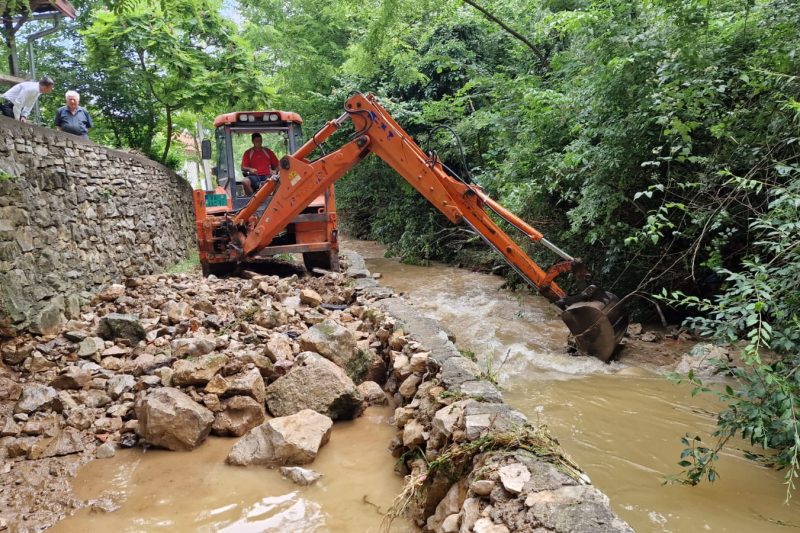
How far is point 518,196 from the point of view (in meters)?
6.57

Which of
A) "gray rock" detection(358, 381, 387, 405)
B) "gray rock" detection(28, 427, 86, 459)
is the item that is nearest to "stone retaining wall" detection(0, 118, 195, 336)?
"gray rock" detection(28, 427, 86, 459)

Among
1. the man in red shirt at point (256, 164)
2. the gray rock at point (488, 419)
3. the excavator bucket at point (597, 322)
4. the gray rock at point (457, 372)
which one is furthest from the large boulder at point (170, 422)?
the man in red shirt at point (256, 164)

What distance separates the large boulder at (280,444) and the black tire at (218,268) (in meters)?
4.48

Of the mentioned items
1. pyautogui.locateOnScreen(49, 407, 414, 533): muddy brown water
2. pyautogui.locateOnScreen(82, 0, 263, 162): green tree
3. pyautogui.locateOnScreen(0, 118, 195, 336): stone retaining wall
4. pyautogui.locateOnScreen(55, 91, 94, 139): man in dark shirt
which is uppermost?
pyautogui.locateOnScreen(82, 0, 263, 162): green tree

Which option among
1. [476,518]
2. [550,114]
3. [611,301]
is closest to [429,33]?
[550,114]

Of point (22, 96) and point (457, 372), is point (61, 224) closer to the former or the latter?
point (22, 96)

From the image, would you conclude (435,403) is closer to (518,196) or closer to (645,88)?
(645,88)

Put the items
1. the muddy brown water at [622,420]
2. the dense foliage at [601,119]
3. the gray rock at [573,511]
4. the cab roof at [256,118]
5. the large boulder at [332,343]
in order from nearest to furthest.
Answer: the gray rock at [573,511] → the muddy brown water at [622,420] → the dense foliage at [601,119] → the large boulder at [332,343] → the cab roof at [256,118]

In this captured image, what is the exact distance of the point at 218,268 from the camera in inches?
286

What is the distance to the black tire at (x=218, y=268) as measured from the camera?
23.3 ft

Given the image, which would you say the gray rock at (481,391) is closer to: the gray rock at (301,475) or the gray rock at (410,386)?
the gray rock at (410,386)

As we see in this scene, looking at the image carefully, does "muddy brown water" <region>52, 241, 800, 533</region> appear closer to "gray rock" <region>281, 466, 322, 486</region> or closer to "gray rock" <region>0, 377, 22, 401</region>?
"gray rock" <region>281, 466, 322, 486</region>

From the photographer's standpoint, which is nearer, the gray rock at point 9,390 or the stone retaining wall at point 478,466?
the stone retaining wall at point 478,466

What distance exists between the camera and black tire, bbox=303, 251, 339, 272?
7.34 m
